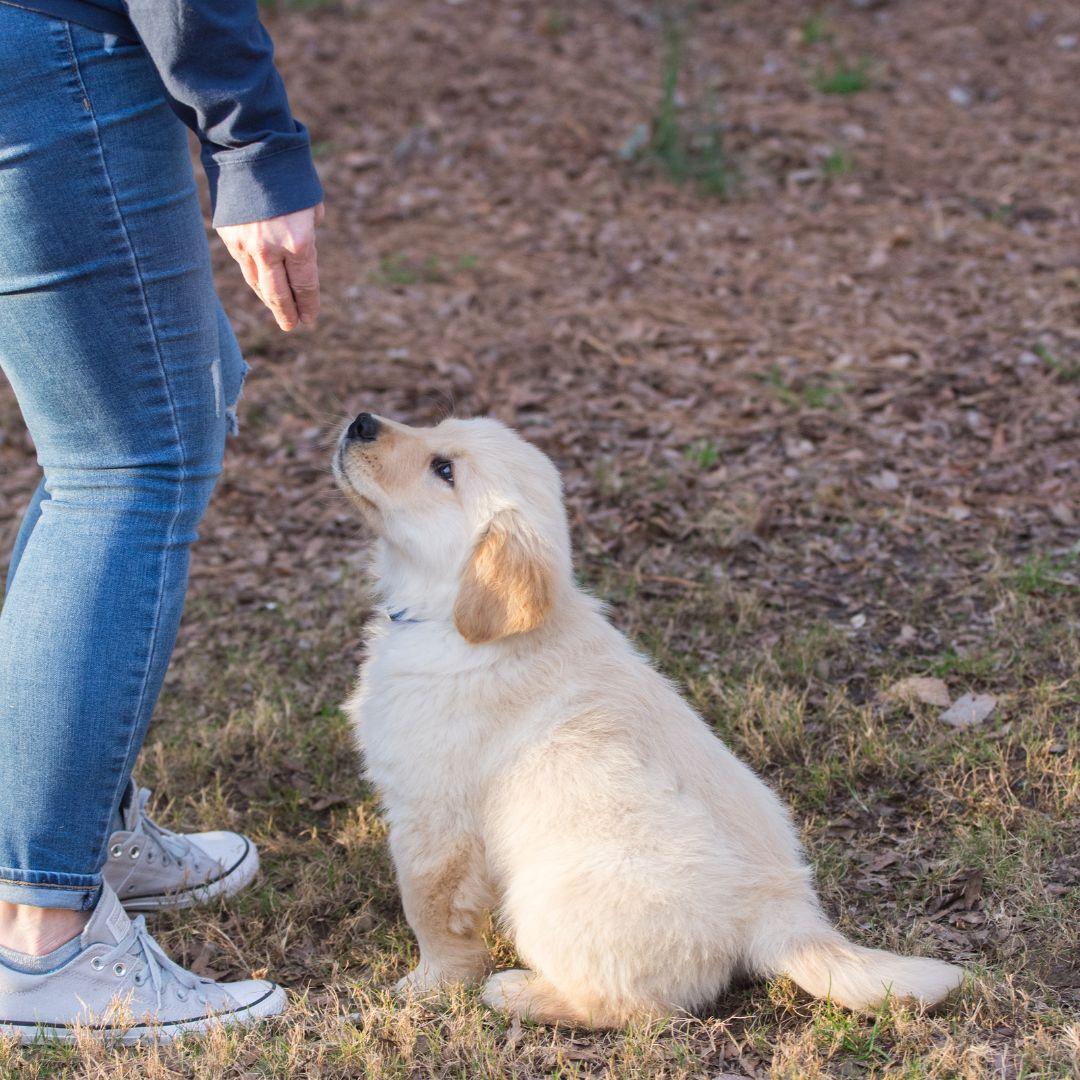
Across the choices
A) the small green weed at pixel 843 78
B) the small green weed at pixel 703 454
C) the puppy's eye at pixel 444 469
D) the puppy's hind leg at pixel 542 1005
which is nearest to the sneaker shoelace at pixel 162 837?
the puppy's hind leg at pixel 542 1005

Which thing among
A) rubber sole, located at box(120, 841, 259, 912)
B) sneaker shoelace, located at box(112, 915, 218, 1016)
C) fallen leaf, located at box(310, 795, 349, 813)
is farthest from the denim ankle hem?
fallen leaf, located at box(310, 795, 349, 813)

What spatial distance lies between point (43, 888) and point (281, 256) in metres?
1.20

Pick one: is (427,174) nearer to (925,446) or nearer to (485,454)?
(925,446)

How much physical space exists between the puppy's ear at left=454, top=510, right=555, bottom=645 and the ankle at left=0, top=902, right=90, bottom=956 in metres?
0.92

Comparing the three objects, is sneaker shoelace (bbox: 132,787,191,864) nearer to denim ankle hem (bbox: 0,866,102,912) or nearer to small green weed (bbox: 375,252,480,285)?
denim ankle hem (bbox: 0,866,102,912)

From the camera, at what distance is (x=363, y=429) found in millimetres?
2734

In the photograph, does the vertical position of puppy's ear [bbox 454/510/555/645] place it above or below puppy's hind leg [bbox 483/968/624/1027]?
above

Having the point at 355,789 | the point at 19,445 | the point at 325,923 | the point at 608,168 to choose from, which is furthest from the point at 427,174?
the point at 325,923

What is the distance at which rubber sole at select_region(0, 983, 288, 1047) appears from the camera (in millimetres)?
2318

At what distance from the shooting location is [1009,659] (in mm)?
3455

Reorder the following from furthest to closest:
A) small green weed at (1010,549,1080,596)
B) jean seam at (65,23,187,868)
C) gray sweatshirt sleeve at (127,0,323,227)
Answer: small green weed at (1010,549,1080,596), jean seam at (65,23,187,868), gray sweatshirt sleeve at (127,0,323,227)

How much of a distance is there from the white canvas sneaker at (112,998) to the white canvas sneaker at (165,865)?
0.35m

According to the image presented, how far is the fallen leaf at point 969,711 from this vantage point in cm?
326

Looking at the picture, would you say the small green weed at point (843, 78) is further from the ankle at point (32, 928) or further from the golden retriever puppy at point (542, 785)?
the ankle at point (32, 928)
